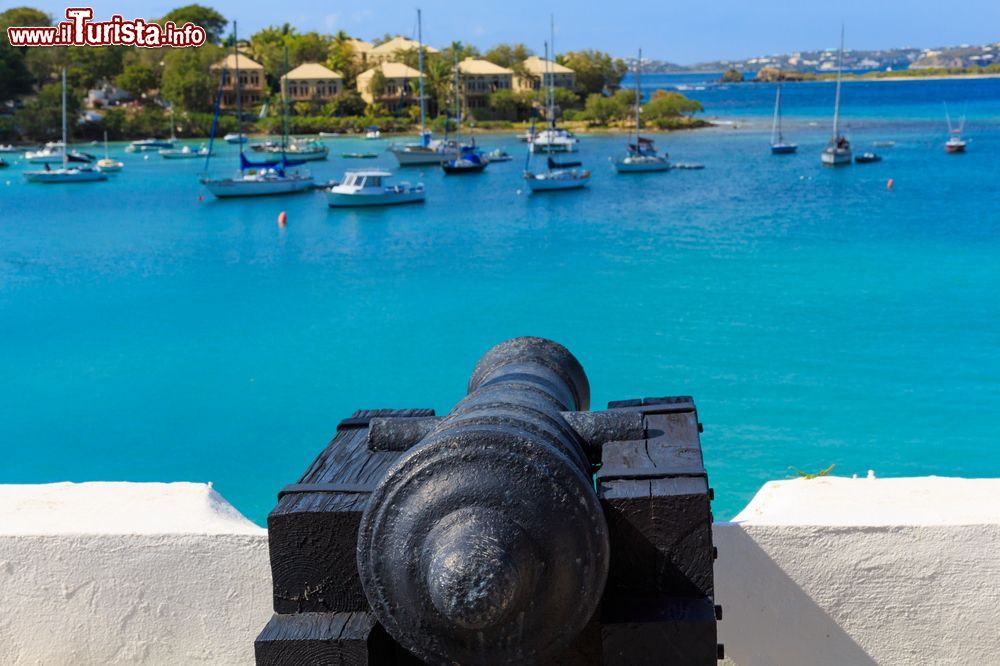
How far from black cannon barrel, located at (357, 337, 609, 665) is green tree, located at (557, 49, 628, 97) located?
114 metres

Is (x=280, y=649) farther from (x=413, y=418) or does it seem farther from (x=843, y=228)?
(x=843, y=228)

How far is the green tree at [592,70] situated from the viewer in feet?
377

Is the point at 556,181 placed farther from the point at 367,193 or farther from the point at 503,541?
the point at 503,541

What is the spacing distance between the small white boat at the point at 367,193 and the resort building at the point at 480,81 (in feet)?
176

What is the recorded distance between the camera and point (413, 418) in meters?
3.00

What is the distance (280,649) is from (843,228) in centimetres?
3709

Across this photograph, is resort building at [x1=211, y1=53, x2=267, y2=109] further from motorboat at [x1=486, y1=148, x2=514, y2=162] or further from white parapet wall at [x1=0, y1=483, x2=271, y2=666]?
white parapet wall at [x1=0, y1=483, x2=271, y2=666]

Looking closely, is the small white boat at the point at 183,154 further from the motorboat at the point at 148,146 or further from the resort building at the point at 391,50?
the resort building at the point at 391,50

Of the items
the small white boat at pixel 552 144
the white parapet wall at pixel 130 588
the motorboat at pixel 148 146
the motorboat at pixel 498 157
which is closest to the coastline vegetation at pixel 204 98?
the motorboat at pixel 148 146

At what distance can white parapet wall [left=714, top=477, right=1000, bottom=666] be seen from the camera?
290cm

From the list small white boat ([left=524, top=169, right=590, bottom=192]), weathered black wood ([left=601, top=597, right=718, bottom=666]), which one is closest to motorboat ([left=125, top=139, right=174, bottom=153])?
small white boat ([left=524, top=169, right=590, bottom=192])

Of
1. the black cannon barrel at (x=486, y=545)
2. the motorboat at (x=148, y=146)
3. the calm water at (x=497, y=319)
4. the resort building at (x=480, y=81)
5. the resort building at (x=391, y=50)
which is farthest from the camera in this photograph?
the resort building at (x=391, y=50)

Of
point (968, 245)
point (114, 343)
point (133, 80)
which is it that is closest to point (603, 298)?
point (114, 343)

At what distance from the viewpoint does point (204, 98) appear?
3770 inches
